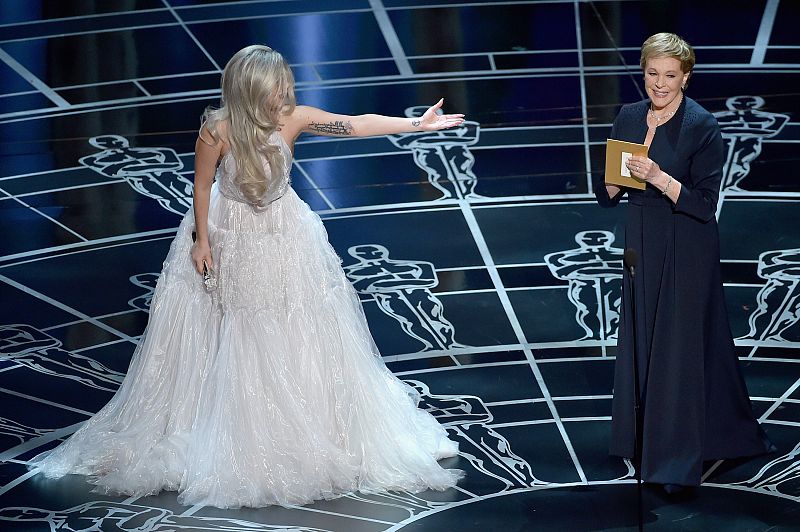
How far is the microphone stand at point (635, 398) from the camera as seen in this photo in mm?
5148

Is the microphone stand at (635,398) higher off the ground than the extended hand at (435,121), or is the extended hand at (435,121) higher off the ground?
the extended hand at (435,121)

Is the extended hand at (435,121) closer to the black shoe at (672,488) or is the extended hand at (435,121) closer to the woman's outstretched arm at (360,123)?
the woman's outstretched arm at (360,123)

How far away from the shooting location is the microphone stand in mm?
5148

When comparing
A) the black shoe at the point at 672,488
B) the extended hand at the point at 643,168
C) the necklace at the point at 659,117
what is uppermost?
the necklace at the point at 659,117

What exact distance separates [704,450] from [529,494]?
2.29 ft

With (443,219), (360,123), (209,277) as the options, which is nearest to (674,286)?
(360,123)

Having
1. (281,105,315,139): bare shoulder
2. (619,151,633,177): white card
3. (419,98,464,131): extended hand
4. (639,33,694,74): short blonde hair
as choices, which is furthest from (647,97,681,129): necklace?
(281,105,315,139): bare shoulder

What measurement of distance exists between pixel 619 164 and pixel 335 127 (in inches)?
46.3

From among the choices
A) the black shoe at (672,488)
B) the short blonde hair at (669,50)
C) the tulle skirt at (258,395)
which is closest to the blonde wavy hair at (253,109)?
the tulle skirt at (258,395)

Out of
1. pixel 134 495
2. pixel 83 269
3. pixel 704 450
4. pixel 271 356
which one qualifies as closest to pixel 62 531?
pixel 134 495

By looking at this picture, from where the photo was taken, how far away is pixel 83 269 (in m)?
8.16

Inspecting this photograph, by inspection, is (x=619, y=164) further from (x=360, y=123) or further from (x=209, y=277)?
(x=209, y=277)

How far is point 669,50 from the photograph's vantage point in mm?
5293

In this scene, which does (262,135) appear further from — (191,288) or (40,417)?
(40,417)
